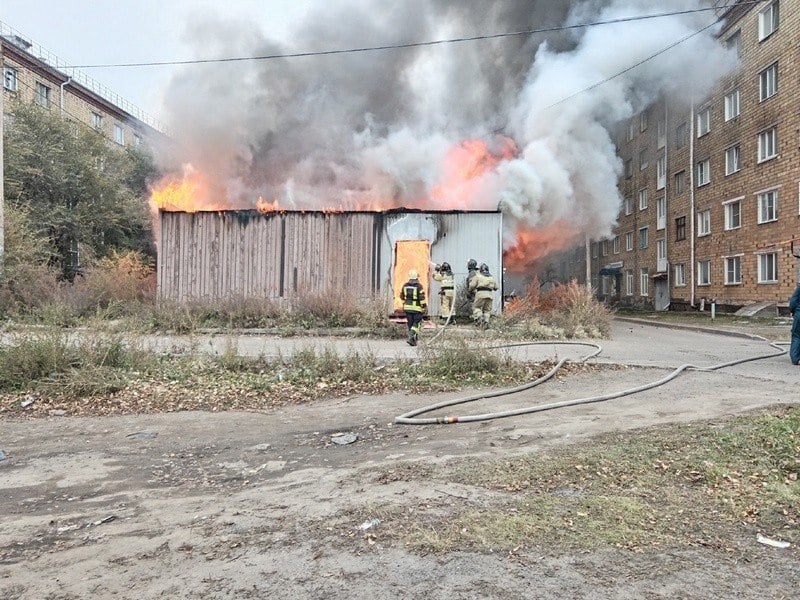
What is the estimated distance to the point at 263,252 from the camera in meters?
16.1

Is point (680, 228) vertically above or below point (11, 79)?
below

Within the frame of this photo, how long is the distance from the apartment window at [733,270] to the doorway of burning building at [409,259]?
1554 cm

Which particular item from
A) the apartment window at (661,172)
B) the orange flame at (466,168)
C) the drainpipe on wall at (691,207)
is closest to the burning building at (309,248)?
the orange flame at (466,168)

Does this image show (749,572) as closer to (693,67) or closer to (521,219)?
(521,219)

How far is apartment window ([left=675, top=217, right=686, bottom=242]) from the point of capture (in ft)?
92.8

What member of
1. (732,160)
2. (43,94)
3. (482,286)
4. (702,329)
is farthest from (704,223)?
(43,94)

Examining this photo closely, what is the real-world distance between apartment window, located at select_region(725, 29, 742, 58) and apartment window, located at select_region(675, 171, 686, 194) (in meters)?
6.50

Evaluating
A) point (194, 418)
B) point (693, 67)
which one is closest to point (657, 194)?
point (693, 67)

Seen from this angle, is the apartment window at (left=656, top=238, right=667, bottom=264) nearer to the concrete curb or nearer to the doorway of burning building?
the concrete curb

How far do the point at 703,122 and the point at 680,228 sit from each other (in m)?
5.36

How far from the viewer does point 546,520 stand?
9.65 feet

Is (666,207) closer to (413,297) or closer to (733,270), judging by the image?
(733,270)

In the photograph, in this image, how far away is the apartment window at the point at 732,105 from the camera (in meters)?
23.6

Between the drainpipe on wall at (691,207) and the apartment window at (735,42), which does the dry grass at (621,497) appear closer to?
the apartment window at (735,42)
